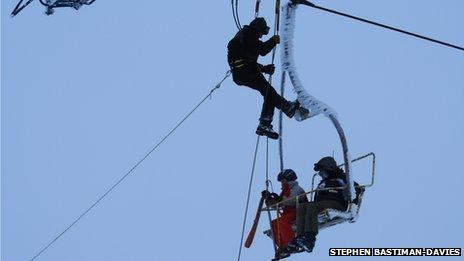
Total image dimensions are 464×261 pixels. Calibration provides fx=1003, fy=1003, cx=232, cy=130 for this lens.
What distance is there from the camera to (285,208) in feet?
55.6

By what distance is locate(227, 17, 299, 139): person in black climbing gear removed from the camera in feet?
52.9

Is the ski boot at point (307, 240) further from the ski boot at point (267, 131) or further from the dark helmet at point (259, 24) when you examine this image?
the dark helmet at point (259, 24)

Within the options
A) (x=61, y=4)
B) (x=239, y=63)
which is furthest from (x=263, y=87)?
(x=61, y=4)

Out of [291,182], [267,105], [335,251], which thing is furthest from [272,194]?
[335,251]

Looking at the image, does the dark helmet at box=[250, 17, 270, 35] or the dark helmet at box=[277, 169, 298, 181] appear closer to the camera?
the dark helmet at box=[250, 17, 270, 35]

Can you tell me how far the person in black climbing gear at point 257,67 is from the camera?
52.9ft

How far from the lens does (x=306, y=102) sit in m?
16.1

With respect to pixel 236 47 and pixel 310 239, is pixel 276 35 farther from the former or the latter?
pixel 310 239

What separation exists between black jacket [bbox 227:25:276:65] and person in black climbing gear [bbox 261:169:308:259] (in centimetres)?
207

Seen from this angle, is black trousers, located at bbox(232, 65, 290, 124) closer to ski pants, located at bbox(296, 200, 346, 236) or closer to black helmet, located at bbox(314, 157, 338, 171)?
black helmet, located at bbox(314, 157, 338, 171)

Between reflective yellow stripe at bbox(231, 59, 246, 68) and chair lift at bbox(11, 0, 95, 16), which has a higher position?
chair lift at bbox(11, 0, 95, 16)

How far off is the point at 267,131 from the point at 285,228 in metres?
1.65

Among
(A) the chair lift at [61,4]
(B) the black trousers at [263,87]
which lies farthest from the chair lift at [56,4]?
(B) the black trousers at [263,87]

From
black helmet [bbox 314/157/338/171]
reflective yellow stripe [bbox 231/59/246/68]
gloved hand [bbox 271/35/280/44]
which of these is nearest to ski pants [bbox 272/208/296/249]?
black helmet [bbox 314/157/338/171]
